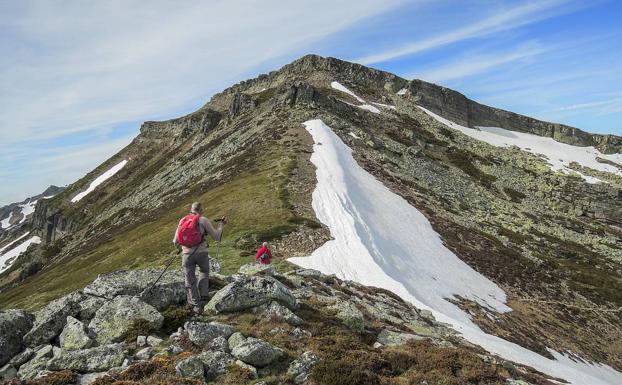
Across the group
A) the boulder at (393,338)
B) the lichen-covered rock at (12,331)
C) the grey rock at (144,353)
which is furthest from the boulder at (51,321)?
the boulder at (393,338)

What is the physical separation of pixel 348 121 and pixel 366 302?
218 feet

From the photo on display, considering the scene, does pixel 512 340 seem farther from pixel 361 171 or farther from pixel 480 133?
pixel 480 133

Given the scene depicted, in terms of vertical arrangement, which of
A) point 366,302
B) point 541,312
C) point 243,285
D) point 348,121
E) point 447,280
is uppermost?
point 348,121

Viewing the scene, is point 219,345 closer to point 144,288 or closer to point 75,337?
point 75,337

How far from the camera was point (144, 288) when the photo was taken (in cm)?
1555

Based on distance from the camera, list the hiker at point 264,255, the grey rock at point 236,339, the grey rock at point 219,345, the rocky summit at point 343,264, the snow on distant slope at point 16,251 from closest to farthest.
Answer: the grey rock at point 219,345, the grey rock at point 236,339, the rocky summit at point 343,264, the hiker at point 264,255, the snow on distant slope at point 16,251

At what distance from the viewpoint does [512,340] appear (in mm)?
29547

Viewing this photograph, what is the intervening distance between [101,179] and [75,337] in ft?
470

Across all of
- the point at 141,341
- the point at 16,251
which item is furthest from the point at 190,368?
the point at 16,251

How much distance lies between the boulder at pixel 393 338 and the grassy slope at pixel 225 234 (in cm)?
1497

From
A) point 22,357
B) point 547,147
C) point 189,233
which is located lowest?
point 22,357

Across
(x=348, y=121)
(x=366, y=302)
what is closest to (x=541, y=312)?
(x=366, y=302)

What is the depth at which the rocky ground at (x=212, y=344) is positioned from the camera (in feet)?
37.3

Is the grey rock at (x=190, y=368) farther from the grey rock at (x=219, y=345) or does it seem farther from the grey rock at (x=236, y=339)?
the grey rock at (x=236, y=339)
